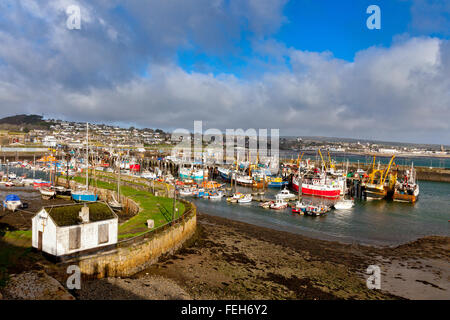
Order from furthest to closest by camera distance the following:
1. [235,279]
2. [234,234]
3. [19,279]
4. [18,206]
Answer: [18,206]
[234,234]
[235,279]
[19,279]

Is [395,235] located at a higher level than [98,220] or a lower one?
lower

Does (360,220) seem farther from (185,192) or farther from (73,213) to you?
(73,213)

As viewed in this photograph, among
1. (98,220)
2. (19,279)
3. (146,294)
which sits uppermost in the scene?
(98,220)

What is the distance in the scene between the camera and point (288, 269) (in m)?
17.9

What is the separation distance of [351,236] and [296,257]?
11.1 meters

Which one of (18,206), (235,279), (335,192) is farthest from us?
(335,192)

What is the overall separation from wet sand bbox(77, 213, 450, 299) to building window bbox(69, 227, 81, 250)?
1845mm

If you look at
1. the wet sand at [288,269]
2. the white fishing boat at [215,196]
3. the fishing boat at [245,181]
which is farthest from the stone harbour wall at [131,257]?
the fishing boat at [245,181]

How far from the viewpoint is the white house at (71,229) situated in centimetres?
1275

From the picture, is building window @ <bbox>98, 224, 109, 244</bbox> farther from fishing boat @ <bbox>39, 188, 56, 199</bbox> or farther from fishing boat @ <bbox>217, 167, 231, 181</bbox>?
fishing boat @ <bbox>217, 167, 231, 181</bbox>

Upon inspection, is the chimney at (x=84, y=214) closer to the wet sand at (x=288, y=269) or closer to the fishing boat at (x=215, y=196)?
the wet sand at (x=288, y=269)

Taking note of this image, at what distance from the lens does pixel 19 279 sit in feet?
35.4
